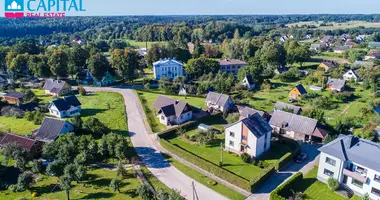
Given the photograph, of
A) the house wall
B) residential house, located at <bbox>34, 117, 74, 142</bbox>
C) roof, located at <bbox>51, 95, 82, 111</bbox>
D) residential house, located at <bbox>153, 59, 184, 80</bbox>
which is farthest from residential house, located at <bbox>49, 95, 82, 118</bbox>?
residential house, located at <bbox>153, 59, 184, 80</bbox>

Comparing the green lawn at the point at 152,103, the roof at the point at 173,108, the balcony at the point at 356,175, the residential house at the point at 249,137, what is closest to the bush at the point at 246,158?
the residential house at the point at 249,137

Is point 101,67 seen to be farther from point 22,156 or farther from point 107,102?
point 22,156

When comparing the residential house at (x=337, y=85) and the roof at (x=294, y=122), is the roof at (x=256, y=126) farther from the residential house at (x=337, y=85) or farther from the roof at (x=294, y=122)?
the residential house at (x=337, y=85)

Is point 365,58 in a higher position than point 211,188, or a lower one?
higher

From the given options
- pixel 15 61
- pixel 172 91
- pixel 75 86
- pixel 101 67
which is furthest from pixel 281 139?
pixel 15 61

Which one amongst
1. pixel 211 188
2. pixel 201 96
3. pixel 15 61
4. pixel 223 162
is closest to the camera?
pixel 211 188

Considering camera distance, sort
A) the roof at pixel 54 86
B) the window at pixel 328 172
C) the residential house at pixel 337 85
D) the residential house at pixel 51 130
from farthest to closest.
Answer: the residential house at pixel 337 85, the roof at pixel 54 86, the residential house at pixel 51 130, the window at pixel 328 172

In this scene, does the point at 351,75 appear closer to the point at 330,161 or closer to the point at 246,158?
the point at 330,161
